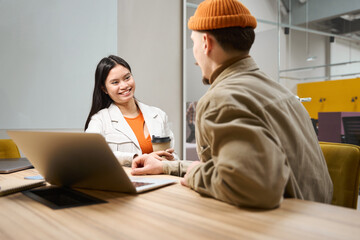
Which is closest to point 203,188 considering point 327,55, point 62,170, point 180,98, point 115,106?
point 62,170

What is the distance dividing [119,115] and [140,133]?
0.68 ft

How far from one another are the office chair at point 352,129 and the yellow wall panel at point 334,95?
0.76m

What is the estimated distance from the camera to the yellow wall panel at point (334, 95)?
4.69 m

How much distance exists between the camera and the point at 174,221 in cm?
68

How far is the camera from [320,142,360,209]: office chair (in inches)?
43.8

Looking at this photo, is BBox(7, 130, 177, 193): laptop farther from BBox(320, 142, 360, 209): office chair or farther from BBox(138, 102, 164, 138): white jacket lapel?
BBox(138, 102, 164, 138): white jacket lapel

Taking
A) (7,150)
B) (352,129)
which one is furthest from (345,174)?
(352,129)

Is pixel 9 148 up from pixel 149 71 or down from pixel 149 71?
down

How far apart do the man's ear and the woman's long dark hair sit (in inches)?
55.4

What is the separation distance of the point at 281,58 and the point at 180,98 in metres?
2.66

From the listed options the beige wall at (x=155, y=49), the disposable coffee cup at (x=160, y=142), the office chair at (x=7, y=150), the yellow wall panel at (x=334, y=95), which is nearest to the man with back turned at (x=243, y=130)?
the disposable coffee cup at (x=160, y=142)

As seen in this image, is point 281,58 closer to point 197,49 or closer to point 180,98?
point 180,98

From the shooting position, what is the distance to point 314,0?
5.46 meters

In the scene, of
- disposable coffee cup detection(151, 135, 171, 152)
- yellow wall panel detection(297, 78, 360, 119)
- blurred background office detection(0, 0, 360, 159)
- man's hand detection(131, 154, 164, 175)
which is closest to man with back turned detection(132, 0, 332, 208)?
man's hand detection(131, 154, 164, 175)
